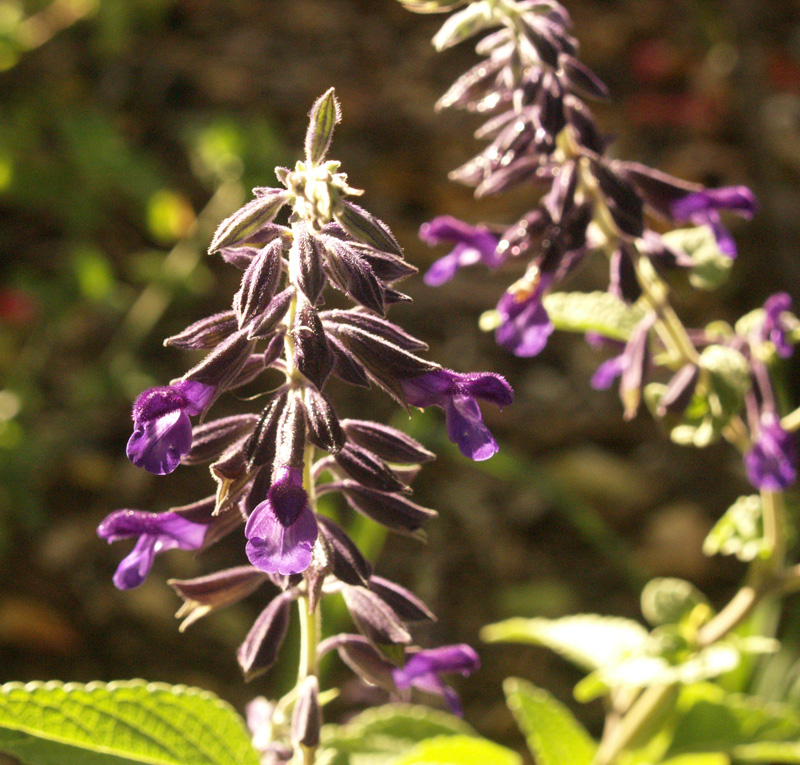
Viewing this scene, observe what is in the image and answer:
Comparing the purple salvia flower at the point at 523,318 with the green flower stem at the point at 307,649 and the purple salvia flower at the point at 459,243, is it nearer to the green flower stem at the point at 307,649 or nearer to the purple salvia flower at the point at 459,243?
the purple salvia flower at the point at 459,243

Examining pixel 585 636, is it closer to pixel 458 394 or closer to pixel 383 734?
pixel 383 734

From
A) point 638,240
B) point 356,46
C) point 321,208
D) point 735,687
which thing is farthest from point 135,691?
point 356,46

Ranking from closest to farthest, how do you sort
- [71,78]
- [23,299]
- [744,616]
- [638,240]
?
[638,240] < [744,616] < [23,299] < [71,78]

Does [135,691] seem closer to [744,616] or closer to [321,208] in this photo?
[321,208]

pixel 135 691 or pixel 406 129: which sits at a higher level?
pixel 406 129

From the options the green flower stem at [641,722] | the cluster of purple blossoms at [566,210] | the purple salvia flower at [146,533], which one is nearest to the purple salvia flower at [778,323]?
the cluster of purple blossoms at [566,210]

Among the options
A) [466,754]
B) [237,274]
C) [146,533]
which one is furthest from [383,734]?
[237,274]
